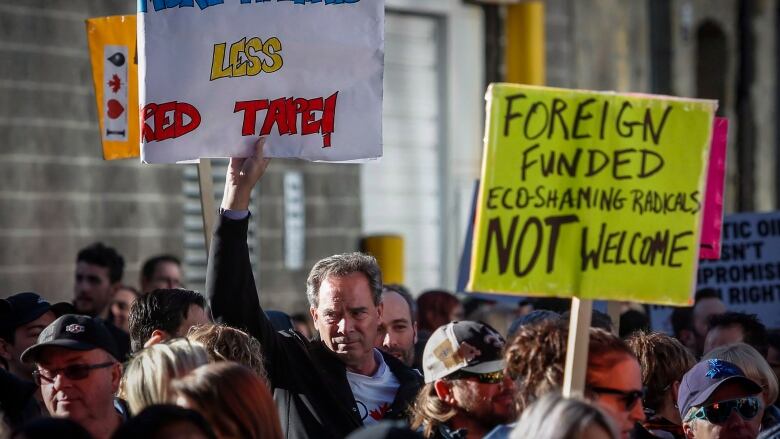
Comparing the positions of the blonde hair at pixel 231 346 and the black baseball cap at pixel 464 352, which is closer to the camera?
the black baseball cap at pixel 464 352

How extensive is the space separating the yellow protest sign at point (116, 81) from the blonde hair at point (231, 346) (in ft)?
8.01

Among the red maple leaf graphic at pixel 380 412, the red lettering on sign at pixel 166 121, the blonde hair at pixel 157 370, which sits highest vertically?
the red lettering on sign at pixel 166 121

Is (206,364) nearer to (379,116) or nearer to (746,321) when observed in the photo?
(379,116)

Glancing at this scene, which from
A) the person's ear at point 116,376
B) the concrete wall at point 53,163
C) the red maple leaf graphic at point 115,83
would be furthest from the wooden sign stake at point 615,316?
the concrete wall at point 53,163

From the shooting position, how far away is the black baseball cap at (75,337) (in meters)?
5.57

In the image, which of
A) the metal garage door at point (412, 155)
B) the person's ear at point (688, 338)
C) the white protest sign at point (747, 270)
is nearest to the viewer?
the person's ear at point (688, 338)

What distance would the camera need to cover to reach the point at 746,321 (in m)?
7.83

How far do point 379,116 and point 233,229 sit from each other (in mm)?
863

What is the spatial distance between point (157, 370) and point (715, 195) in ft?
12.3

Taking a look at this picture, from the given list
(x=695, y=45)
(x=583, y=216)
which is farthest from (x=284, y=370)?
(x=695, y=45)

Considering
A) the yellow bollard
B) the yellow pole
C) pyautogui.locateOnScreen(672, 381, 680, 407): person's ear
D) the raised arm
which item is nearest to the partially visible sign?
pyautogui.locateOnScreen(672, 381, 680, 407): person's ear

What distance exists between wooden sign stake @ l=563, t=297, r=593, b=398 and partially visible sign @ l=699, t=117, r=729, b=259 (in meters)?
3.02

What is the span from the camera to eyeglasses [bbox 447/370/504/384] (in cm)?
521

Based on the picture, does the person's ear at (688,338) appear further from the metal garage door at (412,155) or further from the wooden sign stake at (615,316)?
the metal garage door at (412,155)
